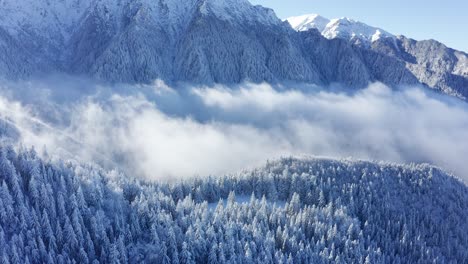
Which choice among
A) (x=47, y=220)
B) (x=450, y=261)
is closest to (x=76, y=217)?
(x=47, y=220)

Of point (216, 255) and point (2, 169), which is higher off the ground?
point (2, 169)

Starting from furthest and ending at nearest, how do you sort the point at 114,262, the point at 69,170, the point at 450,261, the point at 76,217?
the point at 450,261, the point at 69,170, the point at 76,217, the point at 114,262

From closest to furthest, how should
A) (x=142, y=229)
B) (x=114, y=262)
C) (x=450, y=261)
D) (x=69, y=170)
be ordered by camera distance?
(x=114, y=262), (x=142, y=229), (x=69, y=170), (x=450, y=261)

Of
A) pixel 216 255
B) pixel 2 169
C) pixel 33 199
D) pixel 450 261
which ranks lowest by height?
pixel 450 261

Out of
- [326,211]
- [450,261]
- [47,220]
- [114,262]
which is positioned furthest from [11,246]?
[450,261]

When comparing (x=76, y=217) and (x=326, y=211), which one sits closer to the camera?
(x=76, y=217)

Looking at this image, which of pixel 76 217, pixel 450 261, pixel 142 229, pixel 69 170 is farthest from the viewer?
pixel 450 261

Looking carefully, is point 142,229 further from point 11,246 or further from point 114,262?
point 11,246

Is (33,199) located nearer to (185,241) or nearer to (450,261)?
(185,241)

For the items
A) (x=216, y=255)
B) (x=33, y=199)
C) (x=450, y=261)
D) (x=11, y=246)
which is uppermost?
(x=33, y=199)
